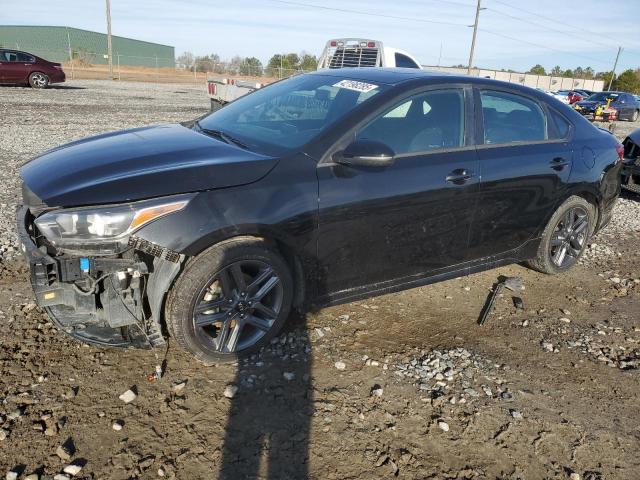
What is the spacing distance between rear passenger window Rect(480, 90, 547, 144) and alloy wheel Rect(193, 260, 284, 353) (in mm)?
2018

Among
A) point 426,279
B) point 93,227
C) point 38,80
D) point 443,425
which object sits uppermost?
point 93,227

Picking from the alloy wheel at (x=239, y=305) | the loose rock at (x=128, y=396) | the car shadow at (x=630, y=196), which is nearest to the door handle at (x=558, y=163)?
the alloy wheel at (x=239, y=305)

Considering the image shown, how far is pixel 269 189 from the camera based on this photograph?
2893 millimetres

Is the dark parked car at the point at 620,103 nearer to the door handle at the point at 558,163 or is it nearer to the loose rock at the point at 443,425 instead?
the door handle at the point at 558,163

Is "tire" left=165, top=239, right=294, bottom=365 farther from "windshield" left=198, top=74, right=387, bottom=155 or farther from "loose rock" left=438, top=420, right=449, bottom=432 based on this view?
"loose rock" left=438, top=420, right=449, bottom=432

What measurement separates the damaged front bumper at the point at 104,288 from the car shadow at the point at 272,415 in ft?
2.00

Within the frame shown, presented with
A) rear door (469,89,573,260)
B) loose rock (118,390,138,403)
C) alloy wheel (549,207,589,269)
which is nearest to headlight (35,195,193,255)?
loose rock (118,390,138,403)

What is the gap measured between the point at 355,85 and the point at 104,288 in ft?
7.24

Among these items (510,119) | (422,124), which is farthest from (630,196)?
(422,124)

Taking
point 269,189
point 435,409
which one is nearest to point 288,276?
point 269,189

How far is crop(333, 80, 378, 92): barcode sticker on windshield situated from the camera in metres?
3.54

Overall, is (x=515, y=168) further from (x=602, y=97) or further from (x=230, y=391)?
(x=602, y=97)

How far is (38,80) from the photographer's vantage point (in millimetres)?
21203

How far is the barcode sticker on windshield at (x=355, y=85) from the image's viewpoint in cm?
354
